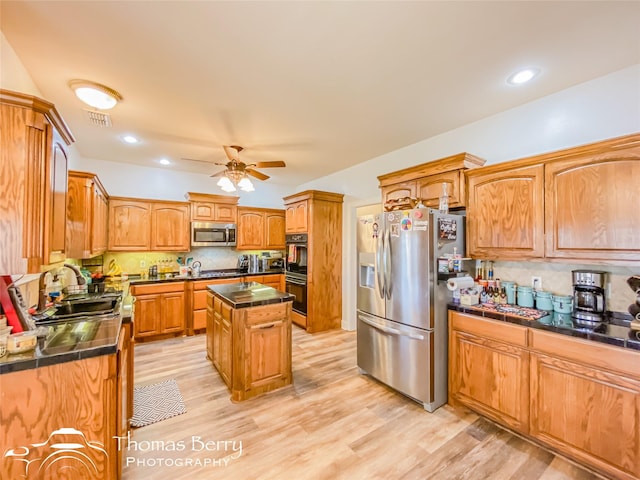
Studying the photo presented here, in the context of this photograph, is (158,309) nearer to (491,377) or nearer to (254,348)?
(254,348)

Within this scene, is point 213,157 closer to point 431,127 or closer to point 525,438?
point 431,127

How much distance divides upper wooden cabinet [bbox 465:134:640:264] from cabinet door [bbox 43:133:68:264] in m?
3.21

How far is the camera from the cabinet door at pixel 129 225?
13.9 ft

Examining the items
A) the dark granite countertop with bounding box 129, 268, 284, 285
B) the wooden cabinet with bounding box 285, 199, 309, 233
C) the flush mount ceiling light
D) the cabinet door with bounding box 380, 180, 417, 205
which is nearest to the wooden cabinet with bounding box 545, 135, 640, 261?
the cabinet door with bounding box 380, 180, 417, 205

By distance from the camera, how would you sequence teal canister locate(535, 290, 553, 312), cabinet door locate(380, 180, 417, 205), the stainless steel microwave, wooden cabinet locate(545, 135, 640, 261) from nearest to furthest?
wooden cabinet locate(545, 135, 640, 261), teal canister locate(535, 290, 553, 312), cabinet door locate(380, 180, 417, 205), the stainless steel microwave

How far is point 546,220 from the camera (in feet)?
7.13

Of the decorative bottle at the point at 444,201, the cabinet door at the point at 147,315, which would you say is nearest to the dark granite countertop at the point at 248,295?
the cabinet door at the point at 147,315

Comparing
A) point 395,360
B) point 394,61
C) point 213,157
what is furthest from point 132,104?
point 395,360

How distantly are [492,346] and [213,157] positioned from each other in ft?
13.9

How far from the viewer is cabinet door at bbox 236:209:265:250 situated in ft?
17.6

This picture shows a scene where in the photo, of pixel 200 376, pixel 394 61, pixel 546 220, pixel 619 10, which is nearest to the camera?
pixel 619 10

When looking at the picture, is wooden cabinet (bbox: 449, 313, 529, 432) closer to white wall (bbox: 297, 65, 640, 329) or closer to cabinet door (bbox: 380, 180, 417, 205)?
cabinet door (bbox: 380, 180, 417, 205)

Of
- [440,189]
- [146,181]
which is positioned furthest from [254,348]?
[146,181]

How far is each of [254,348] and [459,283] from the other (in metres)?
2.07
